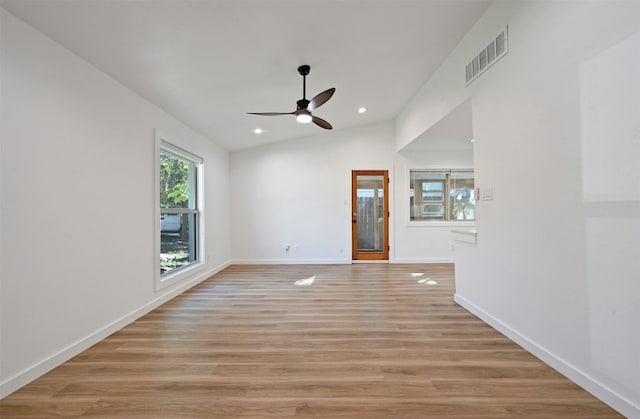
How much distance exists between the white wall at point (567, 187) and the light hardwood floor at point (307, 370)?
0.27 m

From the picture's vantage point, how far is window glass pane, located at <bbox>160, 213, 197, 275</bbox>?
11.7 ft

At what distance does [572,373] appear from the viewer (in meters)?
1.75

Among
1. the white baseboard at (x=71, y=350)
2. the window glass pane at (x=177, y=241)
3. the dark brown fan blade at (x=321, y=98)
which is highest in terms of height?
the dark brown fan blade at (x=321, y=98)

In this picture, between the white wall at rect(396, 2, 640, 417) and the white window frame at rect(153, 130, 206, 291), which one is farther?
the white window frame at rect(153, 130, 206, 291)

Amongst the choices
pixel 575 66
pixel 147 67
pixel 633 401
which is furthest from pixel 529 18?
pixel 147 67

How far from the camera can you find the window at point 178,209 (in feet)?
11.7

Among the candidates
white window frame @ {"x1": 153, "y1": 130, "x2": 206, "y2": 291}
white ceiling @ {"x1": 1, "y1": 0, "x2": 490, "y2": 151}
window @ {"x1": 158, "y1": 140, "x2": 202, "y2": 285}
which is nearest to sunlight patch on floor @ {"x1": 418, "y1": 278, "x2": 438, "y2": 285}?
white ceiling @ {"x1": 1, "y1": 0, "x2": 490, "y2": 151}

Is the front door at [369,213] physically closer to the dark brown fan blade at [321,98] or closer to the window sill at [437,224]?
the window sill at [437,224]

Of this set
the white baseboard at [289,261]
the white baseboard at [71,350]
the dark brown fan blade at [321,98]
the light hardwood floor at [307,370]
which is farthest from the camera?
the white baseboard at [289,261]

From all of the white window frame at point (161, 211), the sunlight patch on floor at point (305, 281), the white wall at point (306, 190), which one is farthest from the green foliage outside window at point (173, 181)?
the sunlight patch on floor at point (305, 281)

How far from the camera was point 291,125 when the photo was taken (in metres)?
4.89

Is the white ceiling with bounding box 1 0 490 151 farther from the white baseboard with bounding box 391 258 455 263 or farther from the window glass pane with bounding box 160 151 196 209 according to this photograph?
the white baseboard with bounding box 391 258 455 263

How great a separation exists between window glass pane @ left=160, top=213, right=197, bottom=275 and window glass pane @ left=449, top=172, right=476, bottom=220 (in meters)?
5.36

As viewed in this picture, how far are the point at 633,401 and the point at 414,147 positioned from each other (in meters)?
4.77
